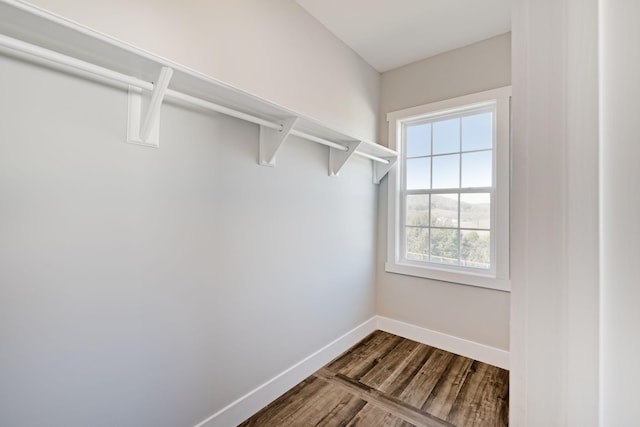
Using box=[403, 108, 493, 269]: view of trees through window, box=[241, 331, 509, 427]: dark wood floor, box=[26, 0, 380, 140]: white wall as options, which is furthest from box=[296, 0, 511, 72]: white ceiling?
box=[241, 331, 509, 427]: dark wood floor

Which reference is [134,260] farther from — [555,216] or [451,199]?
[451,199]

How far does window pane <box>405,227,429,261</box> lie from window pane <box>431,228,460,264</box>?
0.06 metres

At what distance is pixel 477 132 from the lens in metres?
2.46

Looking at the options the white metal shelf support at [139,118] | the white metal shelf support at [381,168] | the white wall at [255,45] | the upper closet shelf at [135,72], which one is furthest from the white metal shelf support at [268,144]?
the white metal shelf support at [381,168]

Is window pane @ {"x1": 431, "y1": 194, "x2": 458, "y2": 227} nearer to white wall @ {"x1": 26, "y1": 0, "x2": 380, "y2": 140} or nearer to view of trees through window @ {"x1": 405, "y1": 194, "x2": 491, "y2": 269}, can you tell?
view of trees through window @ {"x1": 405, "y1": 194, "x2": 491, "y2": 269}

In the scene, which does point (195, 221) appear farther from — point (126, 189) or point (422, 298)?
point (422, 298)

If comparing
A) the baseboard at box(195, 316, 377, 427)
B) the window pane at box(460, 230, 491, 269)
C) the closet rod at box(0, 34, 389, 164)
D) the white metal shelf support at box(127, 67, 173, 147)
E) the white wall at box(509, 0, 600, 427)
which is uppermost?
the closet rod at box(0, 34, 389, 164)

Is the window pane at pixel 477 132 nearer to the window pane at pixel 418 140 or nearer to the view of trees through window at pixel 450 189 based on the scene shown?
the view of trees through window at pixel 450 189

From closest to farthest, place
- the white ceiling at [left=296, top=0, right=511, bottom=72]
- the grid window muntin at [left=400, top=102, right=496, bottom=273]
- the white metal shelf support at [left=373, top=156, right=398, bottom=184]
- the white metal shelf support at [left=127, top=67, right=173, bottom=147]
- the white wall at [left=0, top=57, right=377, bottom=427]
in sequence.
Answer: the white wall at [left=0, top=57, right=377, bottom=427]
the white metal shelf support at [left=127, top=67, right=173, bottom=147]
the white ceiling at [left=296, top=0, right=511, bottom=72]
the grid window muntin at [left=400, top=102, right=496, bottom=273]
the white metal shelf support at [left=373, top=156, right=398, bottom=184]

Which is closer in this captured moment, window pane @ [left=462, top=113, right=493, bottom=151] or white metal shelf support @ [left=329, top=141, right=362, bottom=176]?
white metal shelf support @ [left=329, top=141, right=362, bottom=176]

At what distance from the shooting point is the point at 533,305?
0.29 meters

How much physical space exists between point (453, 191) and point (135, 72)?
94.9 inches

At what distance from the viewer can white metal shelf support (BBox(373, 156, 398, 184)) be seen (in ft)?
8.86

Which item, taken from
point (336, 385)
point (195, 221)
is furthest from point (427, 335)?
point (195, 221)
